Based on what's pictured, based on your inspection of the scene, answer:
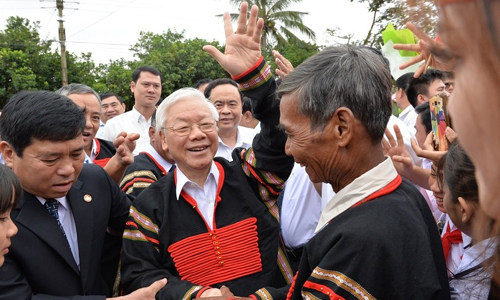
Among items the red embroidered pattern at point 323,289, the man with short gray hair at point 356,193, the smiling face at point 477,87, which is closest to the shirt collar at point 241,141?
the man with short gray hair at point 356,193

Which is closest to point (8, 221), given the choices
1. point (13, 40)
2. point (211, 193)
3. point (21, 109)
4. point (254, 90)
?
point (21, 109)

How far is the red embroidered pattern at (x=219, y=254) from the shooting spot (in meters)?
2.76

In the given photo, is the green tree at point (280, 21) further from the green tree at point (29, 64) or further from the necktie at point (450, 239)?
the necktie at point (450, 239)

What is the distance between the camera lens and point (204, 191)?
2992mm

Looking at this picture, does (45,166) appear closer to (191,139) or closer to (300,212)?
(191,139)

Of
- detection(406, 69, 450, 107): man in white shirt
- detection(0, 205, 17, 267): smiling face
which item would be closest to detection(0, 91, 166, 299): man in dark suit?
detection(0, 205, 17, 267): smiling face

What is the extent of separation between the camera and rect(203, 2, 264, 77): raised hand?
2.73 m

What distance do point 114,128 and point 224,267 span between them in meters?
4.75

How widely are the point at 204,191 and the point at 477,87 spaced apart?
2371mm

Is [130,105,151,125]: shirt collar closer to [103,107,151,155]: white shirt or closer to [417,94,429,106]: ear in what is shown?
[103,107,151,155]: white shirt

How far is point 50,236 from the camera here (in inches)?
101

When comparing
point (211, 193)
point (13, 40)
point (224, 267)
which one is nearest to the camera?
point (224, 267)

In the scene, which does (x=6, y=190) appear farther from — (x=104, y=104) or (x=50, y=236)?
(x=104, y=104)

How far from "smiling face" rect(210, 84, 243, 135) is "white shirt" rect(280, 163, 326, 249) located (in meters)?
2.39
